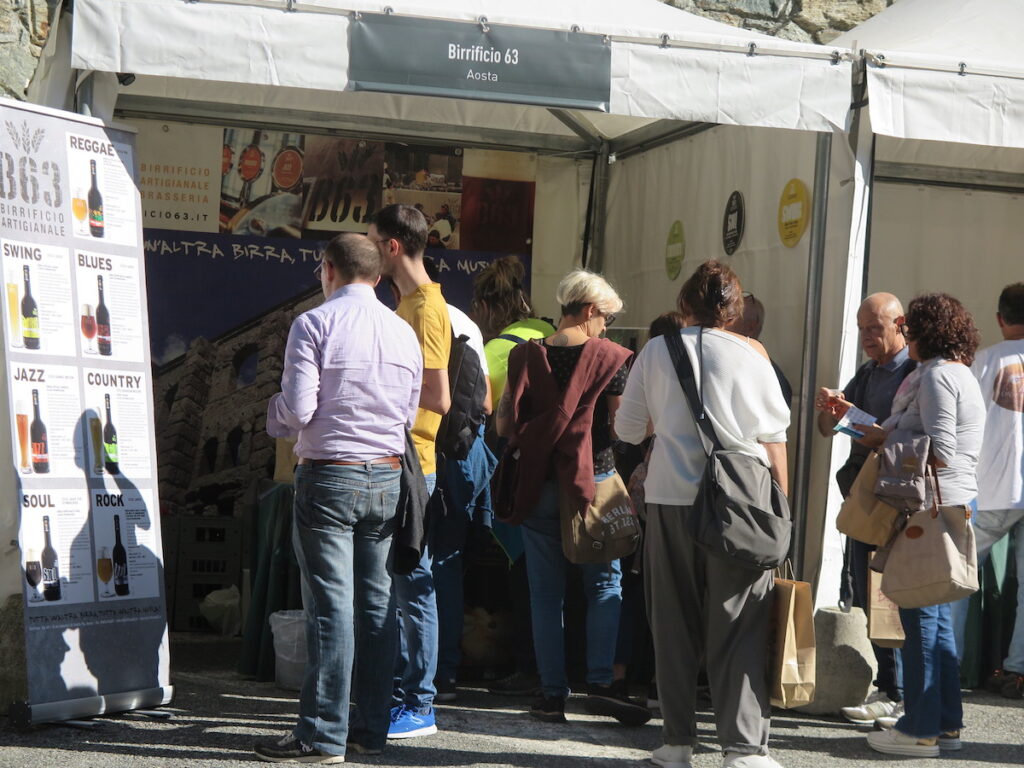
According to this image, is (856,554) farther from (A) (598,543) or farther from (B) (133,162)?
(B) (133,162)

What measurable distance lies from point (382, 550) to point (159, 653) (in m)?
1.05

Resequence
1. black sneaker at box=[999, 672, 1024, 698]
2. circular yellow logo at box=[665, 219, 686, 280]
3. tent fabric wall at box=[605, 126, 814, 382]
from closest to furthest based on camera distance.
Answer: black sneaker at box=[999, 672, 1024, 698]
tent fabric wall at box=[605, 126, 814, 382]
circular yellow logo at box=[665, 219, 686, 280]

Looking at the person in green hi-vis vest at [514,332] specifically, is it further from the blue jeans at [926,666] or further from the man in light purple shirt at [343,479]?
the blue jeans at [926,666]

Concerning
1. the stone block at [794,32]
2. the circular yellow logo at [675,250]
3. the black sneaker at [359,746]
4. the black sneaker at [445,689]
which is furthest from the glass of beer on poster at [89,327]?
the stone block at [794,32]

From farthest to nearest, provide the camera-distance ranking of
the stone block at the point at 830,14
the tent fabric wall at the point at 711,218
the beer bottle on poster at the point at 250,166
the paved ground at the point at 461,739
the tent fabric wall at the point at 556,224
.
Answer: the stone block at the point at 830,14 → the tent fabric wall at the point at 556,224 → the beer bottle on poster at the point at 250,166 → the tent fabric wall at the point at 711,218 → the paved ground at the point at 461,739

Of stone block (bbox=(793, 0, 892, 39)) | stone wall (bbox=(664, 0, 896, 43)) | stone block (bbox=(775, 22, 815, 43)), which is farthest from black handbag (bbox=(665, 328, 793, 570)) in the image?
stone block (bbox=(793, 0, 892, 39))

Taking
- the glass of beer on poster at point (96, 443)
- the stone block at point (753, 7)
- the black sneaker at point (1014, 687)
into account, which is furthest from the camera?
the stone block at point (753, 7)

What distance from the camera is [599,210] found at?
23.9 feet

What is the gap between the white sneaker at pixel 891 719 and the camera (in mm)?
4469

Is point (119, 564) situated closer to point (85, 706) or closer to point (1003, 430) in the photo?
point (85, 706)

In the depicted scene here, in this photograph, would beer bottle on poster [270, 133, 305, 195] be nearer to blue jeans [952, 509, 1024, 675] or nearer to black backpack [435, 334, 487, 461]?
black backpack [435, 334, 487, 461]

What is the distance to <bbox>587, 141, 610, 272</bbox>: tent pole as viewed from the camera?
722cm

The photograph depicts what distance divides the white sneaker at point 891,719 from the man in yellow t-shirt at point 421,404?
1583mm

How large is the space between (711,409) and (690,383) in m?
0.10
